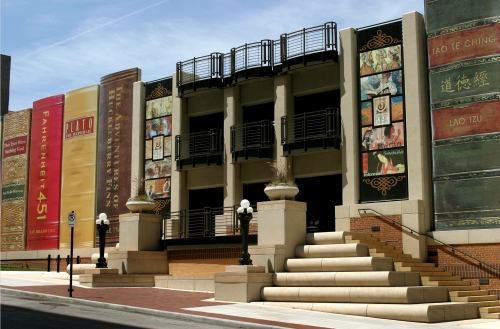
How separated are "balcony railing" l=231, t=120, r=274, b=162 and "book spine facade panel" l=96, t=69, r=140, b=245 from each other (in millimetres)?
7082

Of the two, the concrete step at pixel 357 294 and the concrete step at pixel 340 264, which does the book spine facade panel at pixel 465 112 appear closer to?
the concrete step at pixel 357 294

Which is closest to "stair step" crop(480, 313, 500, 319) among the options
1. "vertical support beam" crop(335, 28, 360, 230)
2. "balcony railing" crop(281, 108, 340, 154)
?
"vertical support beam" crop(335, 28, 360, 230)

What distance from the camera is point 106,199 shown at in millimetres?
36469

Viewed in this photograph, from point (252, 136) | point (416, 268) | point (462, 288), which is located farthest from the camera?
point (252, 136)

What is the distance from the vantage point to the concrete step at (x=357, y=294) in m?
19.6

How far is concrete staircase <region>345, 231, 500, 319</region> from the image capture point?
21.4 m

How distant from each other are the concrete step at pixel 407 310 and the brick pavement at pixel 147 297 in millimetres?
3187

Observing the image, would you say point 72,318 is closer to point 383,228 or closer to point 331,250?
point 331,250

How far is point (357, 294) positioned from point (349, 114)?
9410 mm

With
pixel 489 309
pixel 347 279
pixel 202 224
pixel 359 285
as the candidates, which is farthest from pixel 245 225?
pixel 202 224

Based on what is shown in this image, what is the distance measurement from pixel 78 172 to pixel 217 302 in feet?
61.3

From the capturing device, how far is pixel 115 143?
3675 cm

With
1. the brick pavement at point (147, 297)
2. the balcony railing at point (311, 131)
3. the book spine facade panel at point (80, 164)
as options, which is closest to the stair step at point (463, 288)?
the brick pavement at point (147, 297)

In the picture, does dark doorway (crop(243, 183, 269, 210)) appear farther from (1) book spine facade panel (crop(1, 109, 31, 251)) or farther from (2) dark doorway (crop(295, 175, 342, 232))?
(1) book spine facade panel (crop(1, 109, 31, 251))
